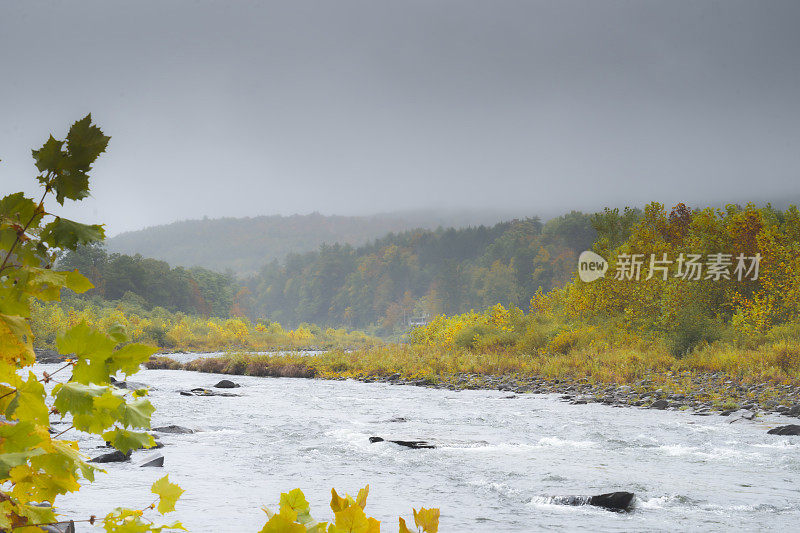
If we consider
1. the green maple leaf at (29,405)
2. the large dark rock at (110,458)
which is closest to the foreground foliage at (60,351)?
the green maple leaf at (29,405)

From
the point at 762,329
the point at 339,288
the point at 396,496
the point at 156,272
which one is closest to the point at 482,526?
the point at 396,496

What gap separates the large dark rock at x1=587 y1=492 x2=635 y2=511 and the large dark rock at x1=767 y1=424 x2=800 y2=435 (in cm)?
551

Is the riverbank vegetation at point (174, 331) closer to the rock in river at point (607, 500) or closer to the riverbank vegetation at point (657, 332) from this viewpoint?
the riverbank vegetation at point (657, 332)

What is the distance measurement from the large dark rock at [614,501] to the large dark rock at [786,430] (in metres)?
5.51

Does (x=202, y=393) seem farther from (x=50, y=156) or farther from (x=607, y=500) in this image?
(x=50, y=156)

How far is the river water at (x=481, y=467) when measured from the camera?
19.9ft

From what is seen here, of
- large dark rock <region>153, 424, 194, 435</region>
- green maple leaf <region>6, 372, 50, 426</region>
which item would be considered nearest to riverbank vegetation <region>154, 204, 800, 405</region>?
large dark rock <region>153, 424, 194, 435</region>

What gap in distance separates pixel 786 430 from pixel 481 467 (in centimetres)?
584

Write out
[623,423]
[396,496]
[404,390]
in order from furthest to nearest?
[404,390], [623,423], [396,496]

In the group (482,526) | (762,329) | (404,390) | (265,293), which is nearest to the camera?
(482,526)

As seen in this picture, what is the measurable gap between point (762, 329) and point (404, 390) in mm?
13503

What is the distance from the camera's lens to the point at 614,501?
6414mm

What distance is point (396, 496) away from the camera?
22.3ft

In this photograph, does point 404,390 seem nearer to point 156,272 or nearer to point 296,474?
point 296,474
